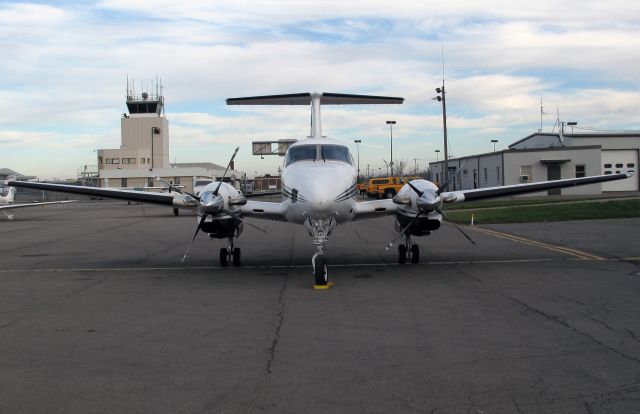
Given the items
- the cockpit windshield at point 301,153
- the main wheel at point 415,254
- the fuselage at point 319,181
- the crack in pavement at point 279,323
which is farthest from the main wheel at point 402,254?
the cockpit windshield at point 301,153

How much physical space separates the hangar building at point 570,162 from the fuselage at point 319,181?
45.1 m

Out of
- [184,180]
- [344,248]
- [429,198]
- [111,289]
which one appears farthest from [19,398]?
[184,180]

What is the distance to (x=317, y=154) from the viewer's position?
548 inches

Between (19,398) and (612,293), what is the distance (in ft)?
30.8

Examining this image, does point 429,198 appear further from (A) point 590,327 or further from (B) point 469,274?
(A) point 590,327

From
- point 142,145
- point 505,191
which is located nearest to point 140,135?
point 142,145

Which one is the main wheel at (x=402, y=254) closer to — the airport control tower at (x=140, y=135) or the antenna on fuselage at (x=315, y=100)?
the antenna on fuselage at (x=315, y=100)

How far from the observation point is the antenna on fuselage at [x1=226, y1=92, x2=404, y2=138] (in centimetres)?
1702

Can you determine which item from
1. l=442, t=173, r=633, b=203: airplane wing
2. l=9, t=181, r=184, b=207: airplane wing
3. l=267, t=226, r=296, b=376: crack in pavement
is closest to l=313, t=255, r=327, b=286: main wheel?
l=267, t=226, r=296, b=376: crack in pavement

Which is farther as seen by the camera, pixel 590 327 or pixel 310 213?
pixel 310 213

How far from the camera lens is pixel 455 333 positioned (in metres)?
7.77

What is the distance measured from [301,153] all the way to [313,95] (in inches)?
144

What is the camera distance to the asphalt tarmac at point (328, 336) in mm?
5402

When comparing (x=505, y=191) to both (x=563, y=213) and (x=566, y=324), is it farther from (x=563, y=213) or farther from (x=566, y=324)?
(x=563, y=213)
